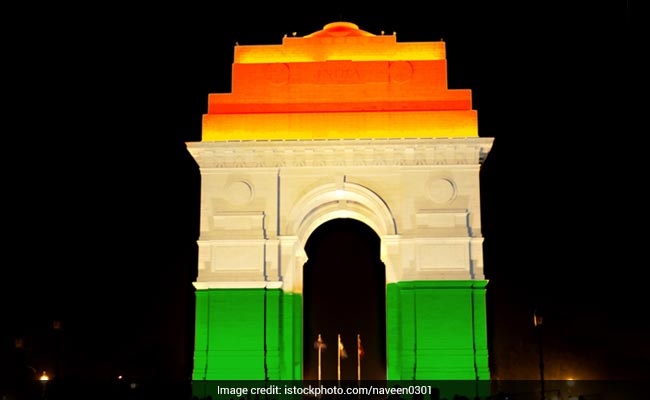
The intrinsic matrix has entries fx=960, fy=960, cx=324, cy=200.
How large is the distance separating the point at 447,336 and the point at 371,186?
5.40 meters

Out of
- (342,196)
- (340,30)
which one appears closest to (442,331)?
(342,196)

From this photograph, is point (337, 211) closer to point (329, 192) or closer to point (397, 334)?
point (329, 192)

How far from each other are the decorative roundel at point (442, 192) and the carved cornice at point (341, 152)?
72cm

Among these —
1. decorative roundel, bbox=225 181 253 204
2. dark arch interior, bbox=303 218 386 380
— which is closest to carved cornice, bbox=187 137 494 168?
decorative roundel, bbox=225 181 253 204

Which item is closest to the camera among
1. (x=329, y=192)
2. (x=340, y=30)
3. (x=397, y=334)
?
(x=397, y=334)

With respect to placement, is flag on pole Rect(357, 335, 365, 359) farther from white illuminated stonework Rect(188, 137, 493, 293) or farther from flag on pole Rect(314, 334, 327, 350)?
white illuminated stonework Rect(188, 137, 493, 293)

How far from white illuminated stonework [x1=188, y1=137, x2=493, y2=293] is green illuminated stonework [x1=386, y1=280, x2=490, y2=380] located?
553 millimetres

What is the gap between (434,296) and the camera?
30219 millimetres

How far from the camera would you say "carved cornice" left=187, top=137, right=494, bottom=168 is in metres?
30.9

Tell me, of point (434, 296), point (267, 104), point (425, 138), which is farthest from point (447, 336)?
point (267, 104)

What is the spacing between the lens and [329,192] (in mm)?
31766

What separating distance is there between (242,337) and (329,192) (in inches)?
219

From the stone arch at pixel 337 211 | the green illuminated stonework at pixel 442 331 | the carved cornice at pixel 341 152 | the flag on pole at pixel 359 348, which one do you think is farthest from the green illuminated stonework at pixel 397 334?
the flag on pole at pixel 359 348

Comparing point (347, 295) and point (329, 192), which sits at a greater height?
point (329, 192)
